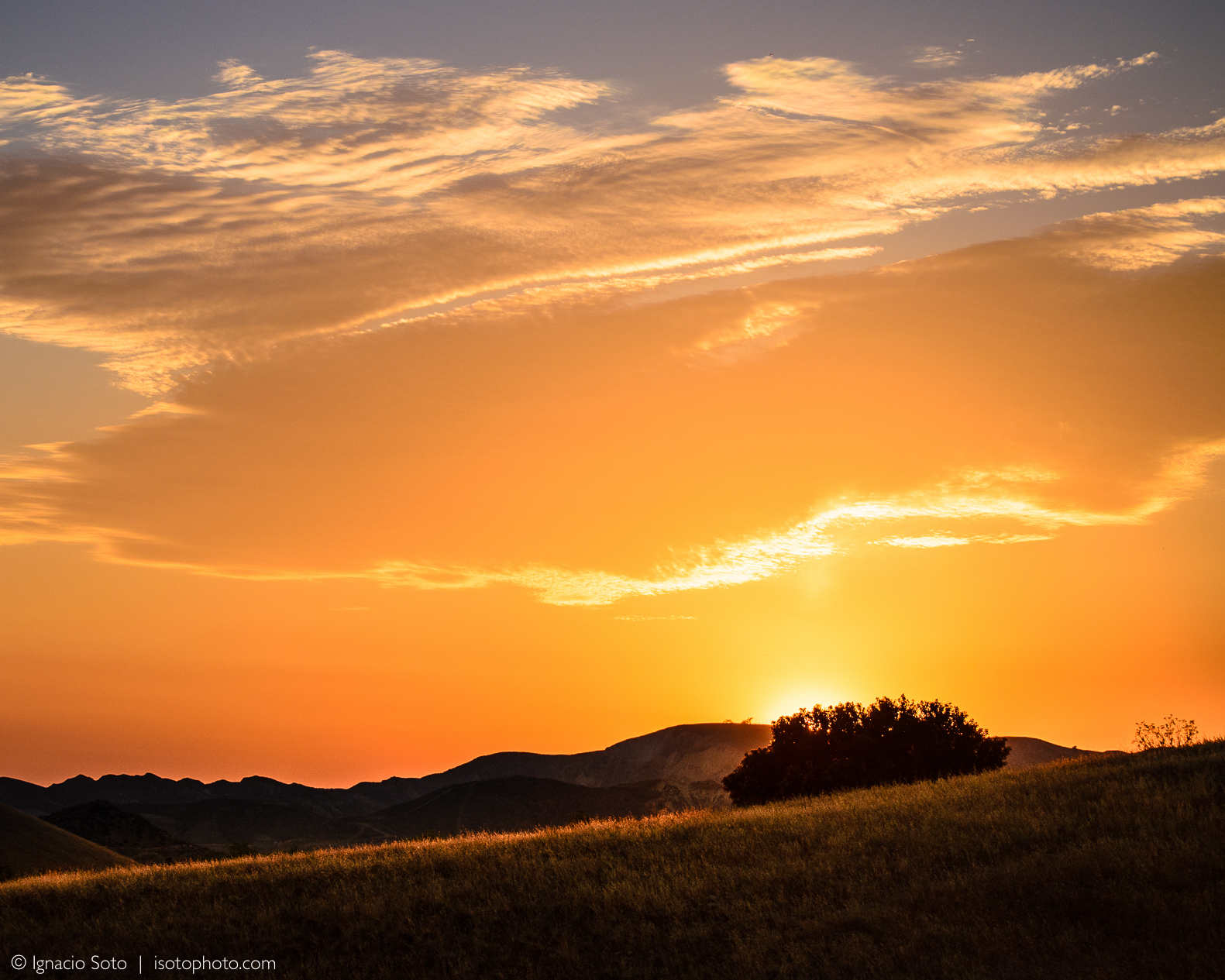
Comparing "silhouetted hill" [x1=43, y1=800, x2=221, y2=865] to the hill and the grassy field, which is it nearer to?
the hill

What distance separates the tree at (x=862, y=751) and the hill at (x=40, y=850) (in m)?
56.1

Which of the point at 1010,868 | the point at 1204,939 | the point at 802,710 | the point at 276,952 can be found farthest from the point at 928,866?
the point at 802,710

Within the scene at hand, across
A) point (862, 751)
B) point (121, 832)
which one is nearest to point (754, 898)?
point (862, 751)

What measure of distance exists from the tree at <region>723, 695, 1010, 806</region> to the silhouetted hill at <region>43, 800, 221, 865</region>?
87.0 metres

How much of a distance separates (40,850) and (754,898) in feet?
289

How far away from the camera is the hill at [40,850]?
3182 inches

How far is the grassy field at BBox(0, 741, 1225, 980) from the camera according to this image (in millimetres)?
17891

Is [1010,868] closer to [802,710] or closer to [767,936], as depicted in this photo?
[767,936]

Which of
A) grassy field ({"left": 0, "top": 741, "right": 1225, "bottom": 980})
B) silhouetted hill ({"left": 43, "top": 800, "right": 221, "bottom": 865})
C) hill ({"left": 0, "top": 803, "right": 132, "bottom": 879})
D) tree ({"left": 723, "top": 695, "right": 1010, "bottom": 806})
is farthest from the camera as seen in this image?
silhouetted hill ({"left": 43, "top": 800, "right": 221, "bottom": 865})

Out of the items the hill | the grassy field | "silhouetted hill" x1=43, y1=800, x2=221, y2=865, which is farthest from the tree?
"silhouetted hill" x1=43, y1=800, x2=221, y2=865

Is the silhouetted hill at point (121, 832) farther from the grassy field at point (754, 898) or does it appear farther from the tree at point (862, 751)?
the grassy field at point (754, 898)

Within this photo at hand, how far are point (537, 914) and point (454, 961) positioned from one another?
2.18m

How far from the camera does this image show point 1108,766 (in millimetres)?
28953

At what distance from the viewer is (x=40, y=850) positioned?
8719 centimetres
